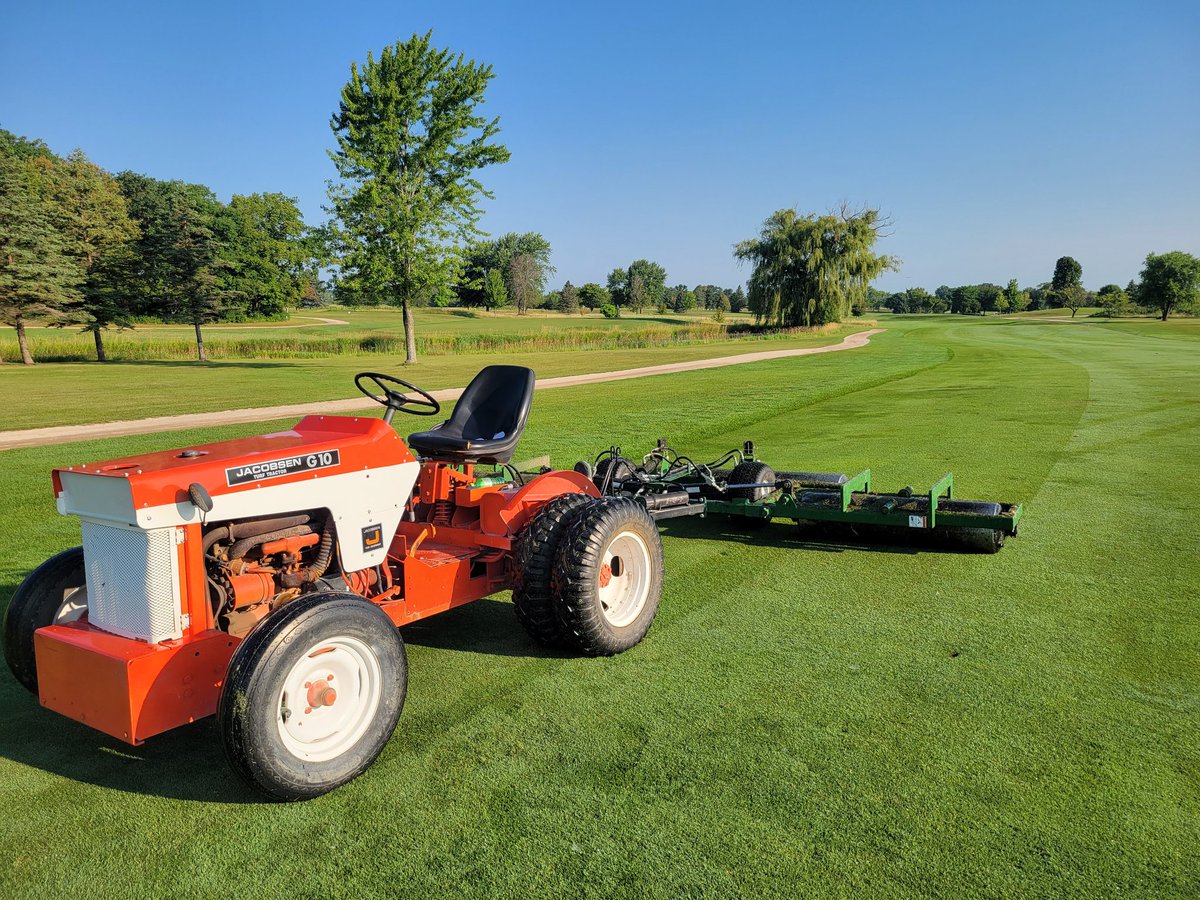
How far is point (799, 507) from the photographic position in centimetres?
614

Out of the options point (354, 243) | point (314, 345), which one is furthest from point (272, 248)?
point (354, 243)

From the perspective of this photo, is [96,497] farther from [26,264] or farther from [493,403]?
[26,264]

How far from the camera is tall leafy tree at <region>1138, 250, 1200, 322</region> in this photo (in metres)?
77.2

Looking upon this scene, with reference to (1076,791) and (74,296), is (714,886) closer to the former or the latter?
(1076,791)

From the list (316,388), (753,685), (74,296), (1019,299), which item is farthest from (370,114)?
(1019,299)

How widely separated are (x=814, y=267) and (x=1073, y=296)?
81.1 metres

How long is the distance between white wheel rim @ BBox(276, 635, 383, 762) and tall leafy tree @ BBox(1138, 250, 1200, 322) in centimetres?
9145

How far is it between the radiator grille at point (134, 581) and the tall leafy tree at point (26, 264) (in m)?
37.5

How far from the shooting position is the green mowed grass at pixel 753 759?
99.8 inches

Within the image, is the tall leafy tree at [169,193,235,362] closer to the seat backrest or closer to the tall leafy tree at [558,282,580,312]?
the seat backrest

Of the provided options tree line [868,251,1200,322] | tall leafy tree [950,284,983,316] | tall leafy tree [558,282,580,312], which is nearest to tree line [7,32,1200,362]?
tree line [868,251,1200,322]

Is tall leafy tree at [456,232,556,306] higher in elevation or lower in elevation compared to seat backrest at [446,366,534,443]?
higher

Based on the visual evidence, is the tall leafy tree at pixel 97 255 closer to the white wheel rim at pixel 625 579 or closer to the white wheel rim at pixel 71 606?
the white wheel rim at pixel 71 606

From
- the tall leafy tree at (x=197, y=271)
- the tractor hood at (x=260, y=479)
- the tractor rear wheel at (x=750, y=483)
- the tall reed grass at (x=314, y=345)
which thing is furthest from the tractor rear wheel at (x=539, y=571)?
the tall leafy tree at (x=197, y=271)
